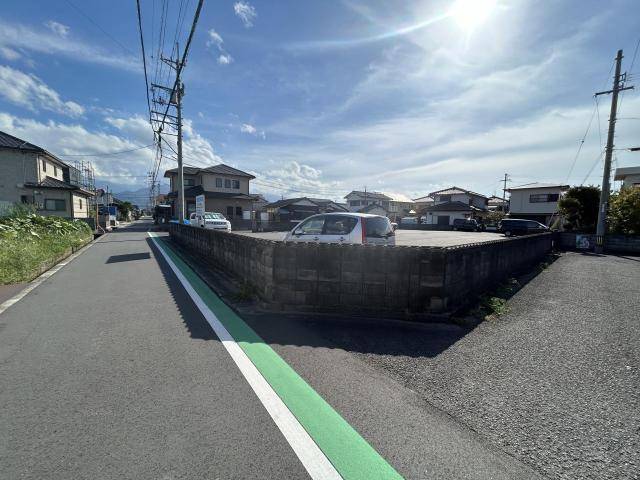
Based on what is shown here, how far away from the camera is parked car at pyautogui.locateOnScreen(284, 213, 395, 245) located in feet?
21.6

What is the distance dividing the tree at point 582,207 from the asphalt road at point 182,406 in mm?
22704

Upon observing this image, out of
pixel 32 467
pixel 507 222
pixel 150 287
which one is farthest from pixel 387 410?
pixel 507 222

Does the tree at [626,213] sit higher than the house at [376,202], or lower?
lower

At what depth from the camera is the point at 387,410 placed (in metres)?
A: 2.45

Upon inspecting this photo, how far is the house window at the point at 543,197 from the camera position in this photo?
34.1m

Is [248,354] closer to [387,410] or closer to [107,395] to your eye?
[107,395]

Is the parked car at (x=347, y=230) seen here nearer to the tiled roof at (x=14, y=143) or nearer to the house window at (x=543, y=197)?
the tiled roof at (x=14, y=143)

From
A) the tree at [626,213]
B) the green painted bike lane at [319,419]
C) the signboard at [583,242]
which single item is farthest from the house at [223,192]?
the green painted bike lane at [319,419]

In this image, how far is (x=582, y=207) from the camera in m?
20.2

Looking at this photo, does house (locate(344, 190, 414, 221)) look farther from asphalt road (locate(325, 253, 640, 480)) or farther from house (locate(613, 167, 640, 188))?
asphalt road (locate(325, 253, 640, 480))

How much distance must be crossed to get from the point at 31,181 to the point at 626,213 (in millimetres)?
41802

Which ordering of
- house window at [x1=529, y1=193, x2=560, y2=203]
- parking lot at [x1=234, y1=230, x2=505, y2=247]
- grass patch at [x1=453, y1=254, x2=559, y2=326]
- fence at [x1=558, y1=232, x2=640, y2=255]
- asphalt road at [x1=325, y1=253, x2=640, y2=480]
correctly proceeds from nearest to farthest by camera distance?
asphalt road at [x1=325, y1=253, x2=640, y2=480], grass patch at [x1=453, y1=254, x2=559, y2=326], fence at [x1=558, y1=232, x2=640, y2=255], parking lot at [x1=234, y1=230, x2=505, y2=247], house window at [x1=529, y1=193, x2=560, y2=203]

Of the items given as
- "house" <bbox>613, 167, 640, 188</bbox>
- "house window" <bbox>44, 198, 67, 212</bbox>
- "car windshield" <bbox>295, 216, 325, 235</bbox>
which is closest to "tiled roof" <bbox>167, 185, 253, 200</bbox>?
"house window" <bbox>44, 198, 67, 212</bbox>

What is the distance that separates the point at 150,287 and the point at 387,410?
5.98 m
